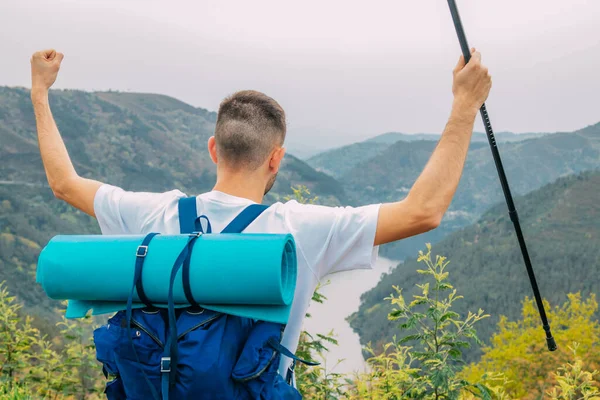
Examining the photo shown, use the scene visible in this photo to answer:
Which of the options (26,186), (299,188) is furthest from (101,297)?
(26,186)

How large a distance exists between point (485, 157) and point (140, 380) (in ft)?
499

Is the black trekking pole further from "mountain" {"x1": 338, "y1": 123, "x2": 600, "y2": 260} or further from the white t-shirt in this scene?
"mountain" {"x1": 338, "y1": 123, "x2": 600, "y2": 260}

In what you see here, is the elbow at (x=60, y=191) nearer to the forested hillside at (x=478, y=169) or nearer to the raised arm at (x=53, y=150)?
the raised arm at (x=53, y=150)

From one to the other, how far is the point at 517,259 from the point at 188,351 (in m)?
83.2

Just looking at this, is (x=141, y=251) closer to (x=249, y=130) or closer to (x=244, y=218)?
(x=244, y=218)

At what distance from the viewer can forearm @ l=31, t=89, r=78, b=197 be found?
5.67 ft

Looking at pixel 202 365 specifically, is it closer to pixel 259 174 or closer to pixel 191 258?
pixel 191 258

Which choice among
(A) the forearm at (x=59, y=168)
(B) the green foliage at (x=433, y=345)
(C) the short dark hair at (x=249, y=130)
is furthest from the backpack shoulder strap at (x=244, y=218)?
(B) the green foliage at (x=433, y=345)

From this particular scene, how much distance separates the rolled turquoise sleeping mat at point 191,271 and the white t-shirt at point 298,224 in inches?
3.6

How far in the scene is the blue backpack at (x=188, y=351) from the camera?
49.8 inches

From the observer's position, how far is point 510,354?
2731cm

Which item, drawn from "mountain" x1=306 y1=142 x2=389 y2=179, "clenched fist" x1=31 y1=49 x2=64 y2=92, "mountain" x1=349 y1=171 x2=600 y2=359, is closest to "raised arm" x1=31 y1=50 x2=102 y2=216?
"clenched fist" x1=31 y1=49 x2=64 y2=92

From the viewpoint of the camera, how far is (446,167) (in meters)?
1.29

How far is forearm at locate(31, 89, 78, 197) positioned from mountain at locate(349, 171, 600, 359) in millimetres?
60303
